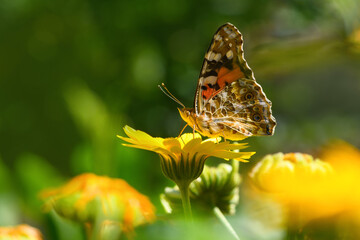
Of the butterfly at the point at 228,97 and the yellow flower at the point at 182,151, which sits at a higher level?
the butterfly at the point at 228,97

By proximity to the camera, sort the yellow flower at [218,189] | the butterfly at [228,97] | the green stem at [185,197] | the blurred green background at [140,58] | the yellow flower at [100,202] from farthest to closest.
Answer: the blurred green background at [140,58] → the butterfly at [228,97] → the yellow flower at [218,189] → the green stem at [185,197] → the yellow flower at [100,202]

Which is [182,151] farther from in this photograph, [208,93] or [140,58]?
[140,58]

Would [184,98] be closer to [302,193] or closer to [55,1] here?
[55,1]

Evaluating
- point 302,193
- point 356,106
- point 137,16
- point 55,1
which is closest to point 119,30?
point 137,16

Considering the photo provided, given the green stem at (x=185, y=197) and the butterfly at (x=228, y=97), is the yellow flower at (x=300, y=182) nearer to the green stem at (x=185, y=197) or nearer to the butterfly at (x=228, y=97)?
the green stem at (x=185, y=197)

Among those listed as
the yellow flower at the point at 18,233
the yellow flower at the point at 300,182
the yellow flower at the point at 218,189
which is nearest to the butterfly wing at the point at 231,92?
the yellow flower at the point at 218,189

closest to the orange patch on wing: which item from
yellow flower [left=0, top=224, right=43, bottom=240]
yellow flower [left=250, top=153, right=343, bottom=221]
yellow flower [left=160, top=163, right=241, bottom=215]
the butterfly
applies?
the butterfly

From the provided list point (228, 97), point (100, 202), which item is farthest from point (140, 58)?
point (100, 202)
